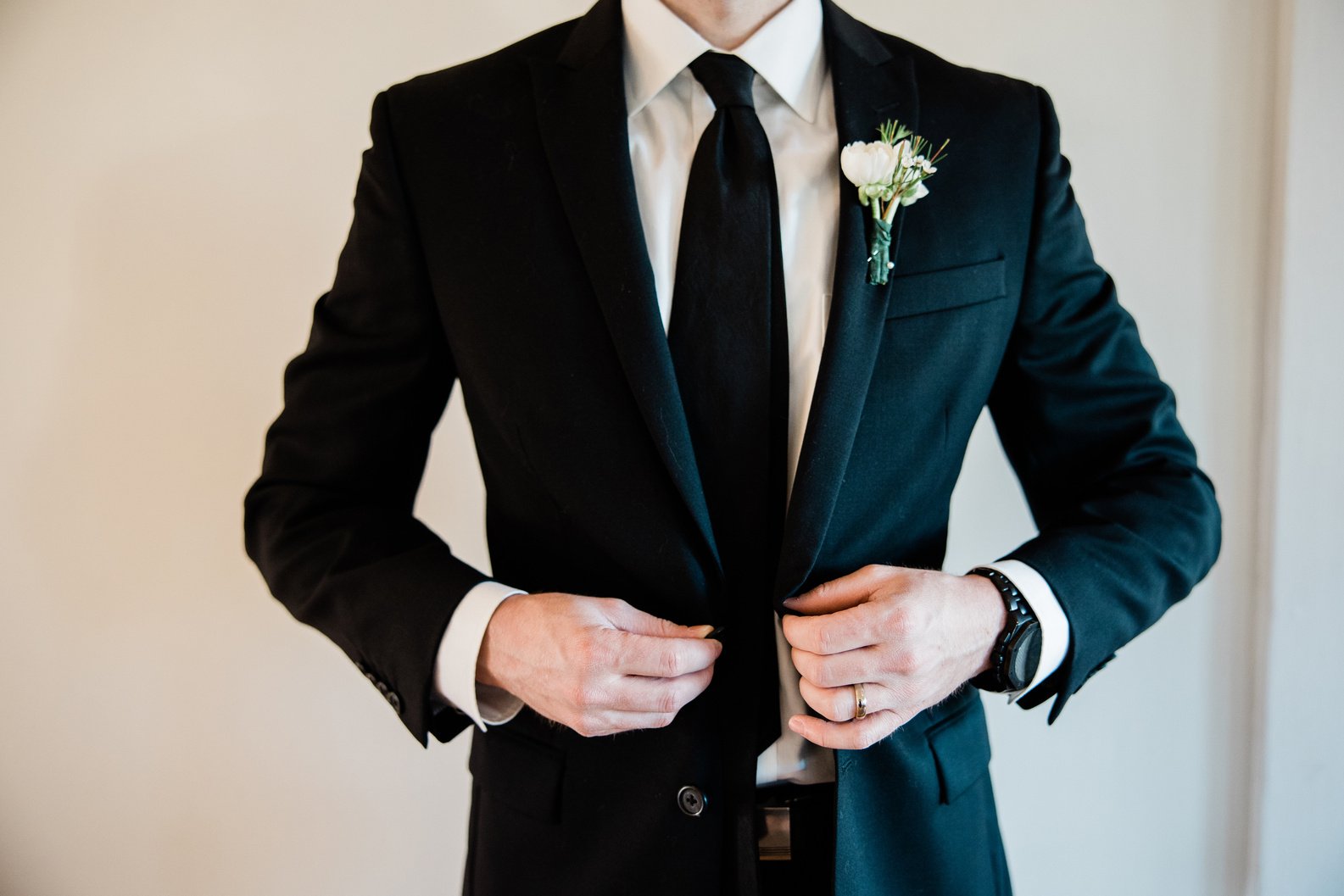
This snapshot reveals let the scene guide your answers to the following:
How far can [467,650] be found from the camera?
0.86m

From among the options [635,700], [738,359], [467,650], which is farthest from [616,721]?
[738,359]

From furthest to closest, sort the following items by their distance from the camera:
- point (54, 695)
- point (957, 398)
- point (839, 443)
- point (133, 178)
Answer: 1. point (54, 695)
2. point (133, 178)
3. point (957, 398)
4. point (839, 443)

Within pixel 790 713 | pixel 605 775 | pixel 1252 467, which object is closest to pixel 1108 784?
pixel 1252 467

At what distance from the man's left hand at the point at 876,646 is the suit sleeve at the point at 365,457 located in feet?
1.14

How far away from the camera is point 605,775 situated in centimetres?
91

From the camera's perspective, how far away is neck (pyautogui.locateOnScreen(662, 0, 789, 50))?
0.92 m

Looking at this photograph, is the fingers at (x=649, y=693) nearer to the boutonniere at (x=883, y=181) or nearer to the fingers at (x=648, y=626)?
the fingers at (x=648, y=626)

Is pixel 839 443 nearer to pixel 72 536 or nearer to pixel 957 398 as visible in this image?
pixel 957 398

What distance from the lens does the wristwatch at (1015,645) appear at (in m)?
0.86

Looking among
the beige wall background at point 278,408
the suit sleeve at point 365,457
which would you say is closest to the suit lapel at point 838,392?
the suit sleeve at point 365,457

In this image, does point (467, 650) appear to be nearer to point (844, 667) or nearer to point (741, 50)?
point (844, 667)

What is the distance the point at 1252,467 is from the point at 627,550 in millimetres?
1175

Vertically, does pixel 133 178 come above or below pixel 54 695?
above

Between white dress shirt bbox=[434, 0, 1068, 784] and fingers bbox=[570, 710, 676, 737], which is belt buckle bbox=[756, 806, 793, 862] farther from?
fingers bbox=[570, 710, 676, 737]
